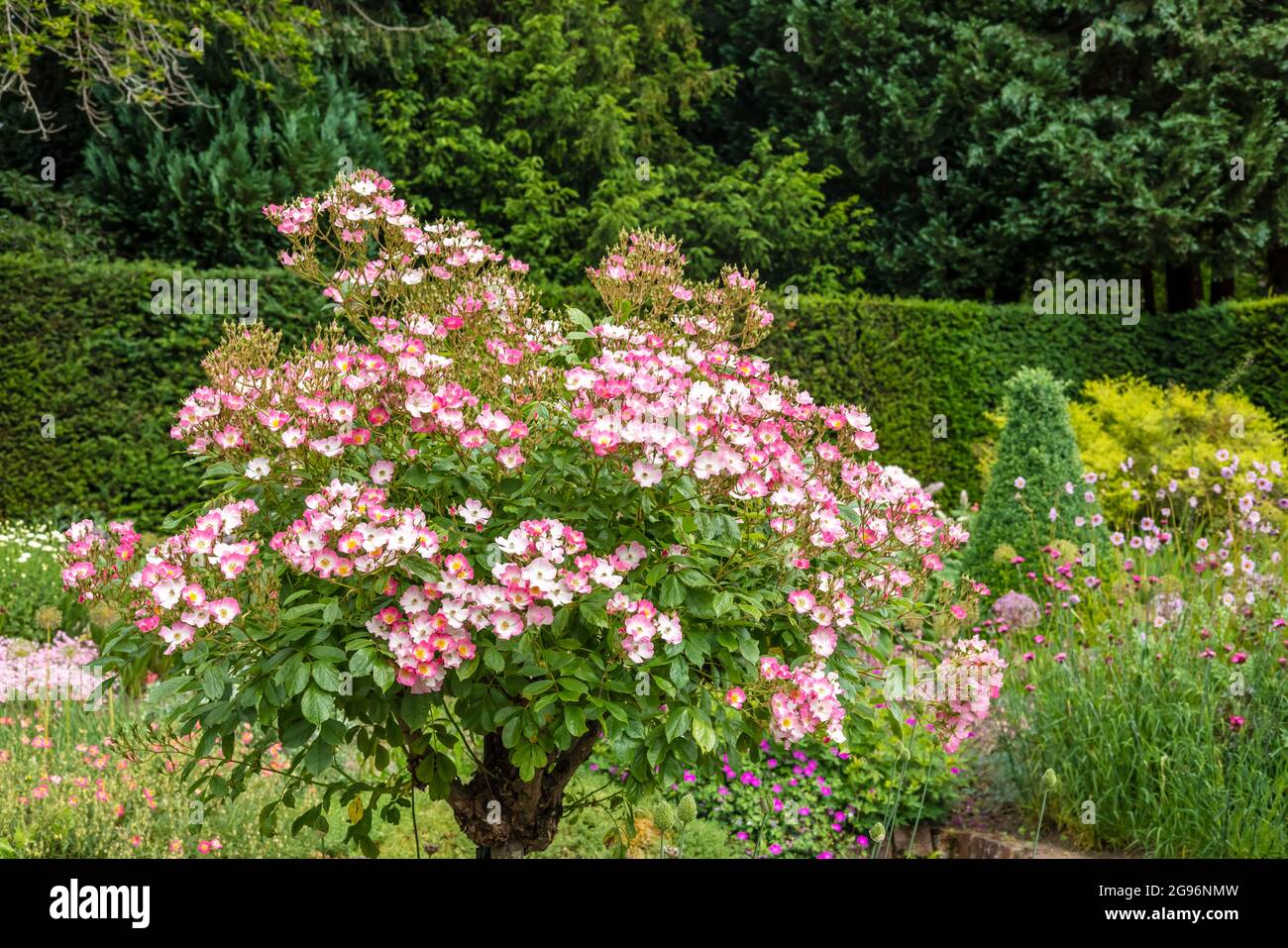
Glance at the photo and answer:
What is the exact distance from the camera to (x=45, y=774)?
385cm

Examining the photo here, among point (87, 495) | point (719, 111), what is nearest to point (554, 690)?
point (87, 495)

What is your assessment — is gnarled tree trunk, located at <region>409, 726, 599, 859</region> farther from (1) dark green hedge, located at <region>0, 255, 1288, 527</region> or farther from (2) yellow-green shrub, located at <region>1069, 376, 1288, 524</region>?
(2) yellow-green shrub, located at <region>1069, 376, 1288, 524</region>

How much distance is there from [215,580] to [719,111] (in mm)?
11999

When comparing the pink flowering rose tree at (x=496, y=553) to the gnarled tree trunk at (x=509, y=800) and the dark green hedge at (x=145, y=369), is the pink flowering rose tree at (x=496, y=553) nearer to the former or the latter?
the gnarled tree trunk at (x=509, y=800)

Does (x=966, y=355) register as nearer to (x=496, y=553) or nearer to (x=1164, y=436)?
(x=1164, y=436)

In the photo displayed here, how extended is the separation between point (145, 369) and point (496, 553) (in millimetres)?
6233

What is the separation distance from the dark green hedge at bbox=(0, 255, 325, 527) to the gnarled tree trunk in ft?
17.0

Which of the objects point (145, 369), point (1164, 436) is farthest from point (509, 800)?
point (1164, 436)

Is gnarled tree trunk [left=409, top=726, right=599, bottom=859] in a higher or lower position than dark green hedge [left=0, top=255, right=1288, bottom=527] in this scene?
lower

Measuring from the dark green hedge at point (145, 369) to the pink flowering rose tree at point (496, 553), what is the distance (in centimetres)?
424

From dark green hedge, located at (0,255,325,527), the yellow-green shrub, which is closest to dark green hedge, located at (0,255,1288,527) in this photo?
dark green hedge, located at (0,255,325,527)

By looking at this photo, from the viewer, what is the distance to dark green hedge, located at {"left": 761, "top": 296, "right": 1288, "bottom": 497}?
9.51 metres

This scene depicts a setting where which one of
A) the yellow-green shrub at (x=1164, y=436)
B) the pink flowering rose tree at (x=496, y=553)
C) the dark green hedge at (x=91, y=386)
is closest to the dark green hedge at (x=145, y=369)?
the dark green hedge at (x=91, y=386)

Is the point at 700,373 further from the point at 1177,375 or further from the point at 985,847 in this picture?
the point at 1177,375
